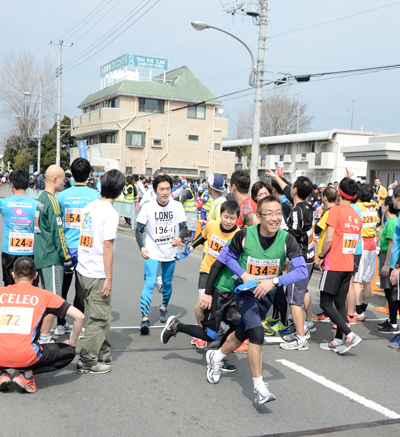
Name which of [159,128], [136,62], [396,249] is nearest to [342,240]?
[396,249]

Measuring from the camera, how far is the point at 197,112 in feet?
161

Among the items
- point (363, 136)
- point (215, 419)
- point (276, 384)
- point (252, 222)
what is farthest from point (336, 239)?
point (363, 136)

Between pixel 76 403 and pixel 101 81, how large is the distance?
54637 millimetres

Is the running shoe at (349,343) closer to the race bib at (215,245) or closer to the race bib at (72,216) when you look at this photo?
the race bib at (215,245)

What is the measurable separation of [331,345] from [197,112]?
148ft

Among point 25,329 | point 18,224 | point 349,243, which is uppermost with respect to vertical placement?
point 18,224

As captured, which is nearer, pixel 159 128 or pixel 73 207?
pixel 73 207

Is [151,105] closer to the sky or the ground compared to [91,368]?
closer to the sky

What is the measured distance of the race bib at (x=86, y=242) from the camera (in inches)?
186

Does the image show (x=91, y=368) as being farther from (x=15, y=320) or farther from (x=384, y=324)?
(x=384, y=324)

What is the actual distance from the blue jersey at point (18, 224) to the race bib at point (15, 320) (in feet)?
5.32

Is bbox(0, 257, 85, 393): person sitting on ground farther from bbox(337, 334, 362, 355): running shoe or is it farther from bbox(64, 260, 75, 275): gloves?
bbox(337, 334, 362, 355): running shoe

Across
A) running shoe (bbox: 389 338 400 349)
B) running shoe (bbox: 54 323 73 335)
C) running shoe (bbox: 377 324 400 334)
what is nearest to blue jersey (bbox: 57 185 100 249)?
running shoe (bbox: 54 323 73 335)

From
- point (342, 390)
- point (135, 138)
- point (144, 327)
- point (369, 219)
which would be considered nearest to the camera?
point (342, 390)
